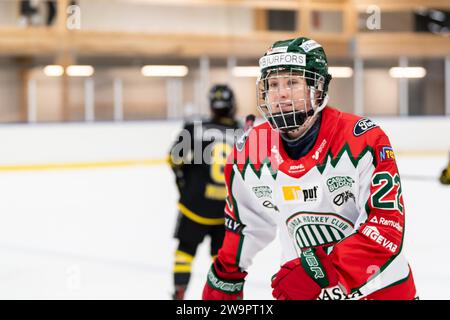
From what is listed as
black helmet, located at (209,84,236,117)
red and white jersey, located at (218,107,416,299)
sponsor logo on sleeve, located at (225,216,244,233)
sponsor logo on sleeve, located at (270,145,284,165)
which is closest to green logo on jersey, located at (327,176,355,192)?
red and white jersey, located at (218,107,416,299)

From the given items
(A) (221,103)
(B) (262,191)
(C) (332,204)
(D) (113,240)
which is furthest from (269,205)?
(D) (113,240)

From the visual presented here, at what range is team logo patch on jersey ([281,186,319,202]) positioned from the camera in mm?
1616

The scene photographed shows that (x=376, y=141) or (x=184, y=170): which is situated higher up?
(x=376, y=141)

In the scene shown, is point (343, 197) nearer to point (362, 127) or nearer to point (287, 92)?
→ point (362, 127)

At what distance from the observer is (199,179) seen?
3.60 m

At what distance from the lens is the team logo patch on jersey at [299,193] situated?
5.30 feet

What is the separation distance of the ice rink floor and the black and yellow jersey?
0.41 meters

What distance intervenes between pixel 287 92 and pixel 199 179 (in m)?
1.98

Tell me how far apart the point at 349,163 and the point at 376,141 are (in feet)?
0.25

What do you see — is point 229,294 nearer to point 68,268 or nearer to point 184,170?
point 184,170

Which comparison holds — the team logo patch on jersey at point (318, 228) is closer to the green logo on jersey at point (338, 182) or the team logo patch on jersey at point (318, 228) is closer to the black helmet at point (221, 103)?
the green logo on jersey at point (338, 182)
